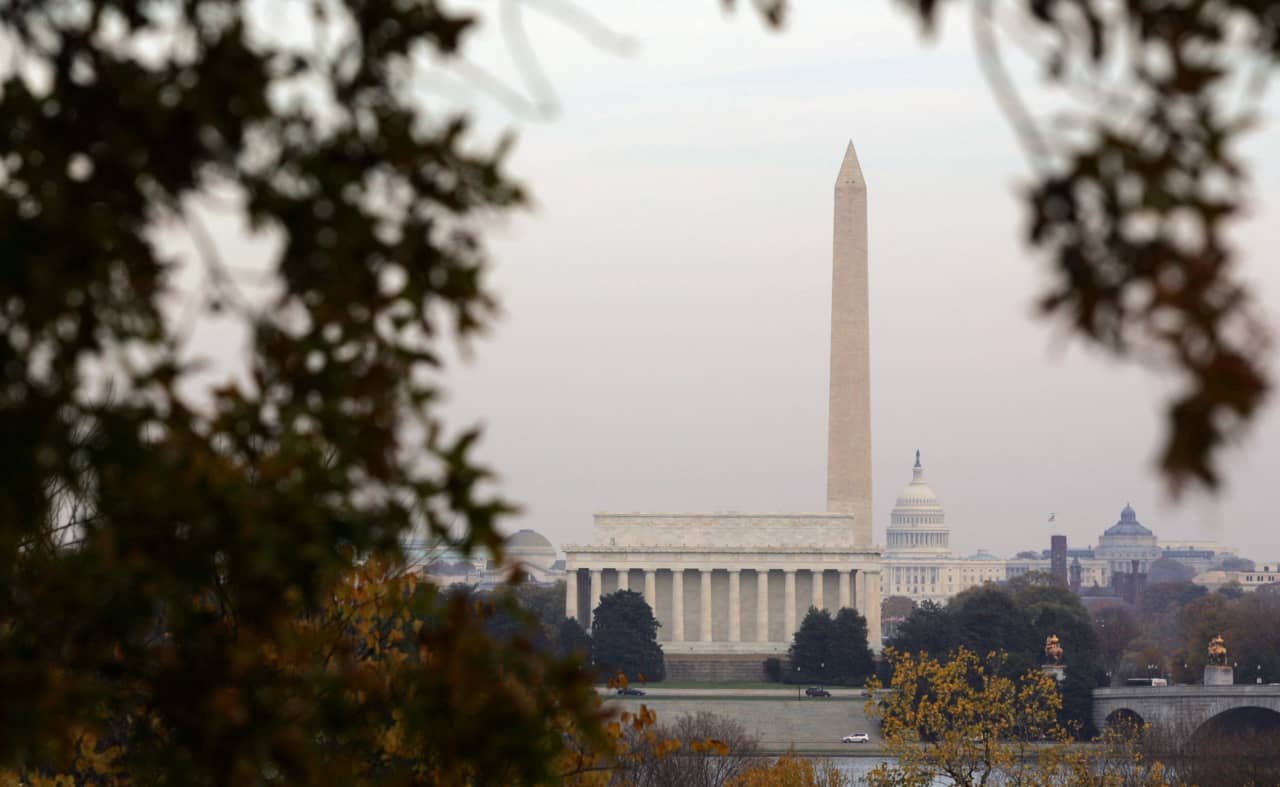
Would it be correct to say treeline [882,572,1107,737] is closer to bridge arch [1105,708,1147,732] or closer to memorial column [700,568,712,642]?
bridge arch [1105,708,1147,732]

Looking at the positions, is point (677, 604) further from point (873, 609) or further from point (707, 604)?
point (873, 609)

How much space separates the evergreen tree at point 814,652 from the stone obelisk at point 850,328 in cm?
1281

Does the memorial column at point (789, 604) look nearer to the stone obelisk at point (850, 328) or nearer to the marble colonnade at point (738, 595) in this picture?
the marble colonnade at point (738, 595)

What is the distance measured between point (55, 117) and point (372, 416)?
1.07 meters

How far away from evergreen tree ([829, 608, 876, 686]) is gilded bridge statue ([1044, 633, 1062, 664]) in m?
13.5

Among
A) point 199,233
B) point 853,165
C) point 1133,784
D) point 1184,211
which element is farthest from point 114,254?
point 853,165

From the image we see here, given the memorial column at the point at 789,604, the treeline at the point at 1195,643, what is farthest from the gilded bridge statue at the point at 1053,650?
the memorial column at the point at 789,604

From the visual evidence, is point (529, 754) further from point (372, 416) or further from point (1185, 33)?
point (1185, 33)

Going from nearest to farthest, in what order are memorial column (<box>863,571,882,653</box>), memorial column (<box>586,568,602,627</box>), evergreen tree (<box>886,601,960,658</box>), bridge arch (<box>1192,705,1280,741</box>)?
bridge arch (<box>1192,705,1280,741</box>) < evergreen tree (<box>886,601,960,658</box>) < memorial column (<box>863,571,882,653</box>) < memorial column (<box>586,568,602,627</box>)

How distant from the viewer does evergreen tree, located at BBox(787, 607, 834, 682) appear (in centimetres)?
11819

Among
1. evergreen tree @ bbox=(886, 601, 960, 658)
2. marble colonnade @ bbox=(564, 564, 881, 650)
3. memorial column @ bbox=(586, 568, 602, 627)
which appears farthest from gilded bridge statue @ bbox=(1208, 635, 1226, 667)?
memorial column @ bbox=(586, 568, 602, 627)

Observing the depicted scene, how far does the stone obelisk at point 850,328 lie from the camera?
12762cm

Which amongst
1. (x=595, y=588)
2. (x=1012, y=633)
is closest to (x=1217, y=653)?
(x=1012, y=633)

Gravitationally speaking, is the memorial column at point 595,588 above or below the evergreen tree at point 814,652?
above
